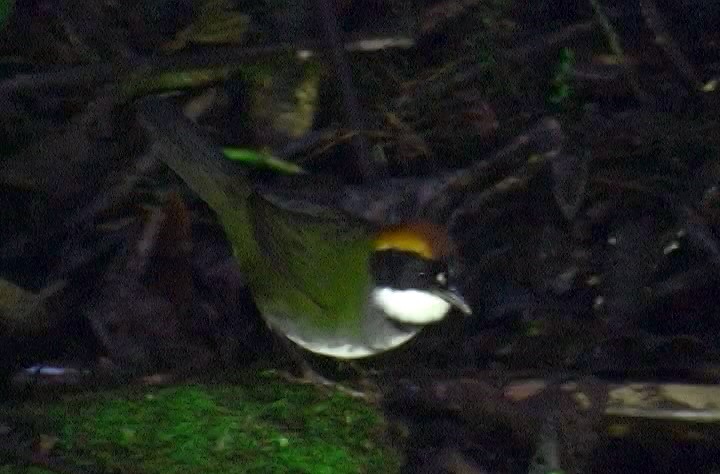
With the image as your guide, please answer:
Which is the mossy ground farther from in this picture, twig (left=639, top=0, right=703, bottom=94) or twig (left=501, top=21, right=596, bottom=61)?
twig (left=639, top=0, right=703, bottom=94)

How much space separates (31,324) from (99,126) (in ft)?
2.84

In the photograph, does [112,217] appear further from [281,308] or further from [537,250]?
[537,250]

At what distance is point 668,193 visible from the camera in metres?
4.97

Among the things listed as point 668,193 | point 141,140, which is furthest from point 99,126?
Answer: point 668,193

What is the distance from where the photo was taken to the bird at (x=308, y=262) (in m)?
4.67

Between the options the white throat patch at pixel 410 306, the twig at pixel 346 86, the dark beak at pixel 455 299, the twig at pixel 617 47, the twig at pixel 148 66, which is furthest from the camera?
the twig at pixel 617 47

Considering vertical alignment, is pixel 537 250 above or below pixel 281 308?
above

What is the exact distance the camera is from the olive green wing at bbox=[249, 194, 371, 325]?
474 cm

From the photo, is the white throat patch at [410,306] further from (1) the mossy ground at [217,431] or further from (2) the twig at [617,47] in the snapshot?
(2) the twig at [617,47]

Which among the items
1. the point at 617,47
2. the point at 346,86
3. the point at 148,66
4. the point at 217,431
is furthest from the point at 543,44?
the point at 217,431

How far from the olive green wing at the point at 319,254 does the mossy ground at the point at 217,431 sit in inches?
17.9

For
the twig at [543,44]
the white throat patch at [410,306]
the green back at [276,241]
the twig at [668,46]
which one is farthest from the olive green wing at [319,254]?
the twig at [668,46]

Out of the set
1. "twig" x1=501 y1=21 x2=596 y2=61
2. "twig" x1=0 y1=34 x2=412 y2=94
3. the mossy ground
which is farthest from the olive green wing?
"twig" x1=501 y1=21 x2=596 y2=61

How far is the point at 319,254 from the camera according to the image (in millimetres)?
4844
